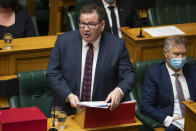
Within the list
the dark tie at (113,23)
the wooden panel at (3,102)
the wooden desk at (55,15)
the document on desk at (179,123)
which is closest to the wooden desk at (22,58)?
the wooden panel at (3,102)

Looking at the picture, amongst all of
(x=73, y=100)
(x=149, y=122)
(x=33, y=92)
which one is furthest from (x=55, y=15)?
(x=73, y=100)

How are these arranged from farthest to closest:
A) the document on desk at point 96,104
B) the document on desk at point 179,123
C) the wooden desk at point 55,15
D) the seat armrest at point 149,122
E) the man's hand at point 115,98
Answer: the wooden desk at point 55,15, the seat armrest at point 149,122, the document on desk at point 179,123, the man's hand at point 115,98, the document on desk at point 96,104

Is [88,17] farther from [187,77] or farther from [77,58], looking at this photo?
[187,77]

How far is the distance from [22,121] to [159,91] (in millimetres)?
1454

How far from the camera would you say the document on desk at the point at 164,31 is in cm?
465

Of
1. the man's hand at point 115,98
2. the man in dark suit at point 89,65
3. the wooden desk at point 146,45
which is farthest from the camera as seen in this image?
the wooden desk at point 146,45

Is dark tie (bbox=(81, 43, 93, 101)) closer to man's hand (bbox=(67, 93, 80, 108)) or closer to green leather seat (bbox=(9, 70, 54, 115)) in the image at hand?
man's hand (bbox=(67, 93, 80, 108))

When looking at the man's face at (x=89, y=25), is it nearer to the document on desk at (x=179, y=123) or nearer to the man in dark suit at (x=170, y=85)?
the man in dark suit at (x=170, y=85)

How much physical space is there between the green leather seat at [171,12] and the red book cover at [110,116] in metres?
2.73

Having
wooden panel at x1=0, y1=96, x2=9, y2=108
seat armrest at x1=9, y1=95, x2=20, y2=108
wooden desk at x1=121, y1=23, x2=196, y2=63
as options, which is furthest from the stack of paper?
wooden desk at x1=121, y1=23, x2=196, y2=63

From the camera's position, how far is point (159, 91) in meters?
3.90

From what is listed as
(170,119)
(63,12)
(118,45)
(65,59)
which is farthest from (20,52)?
(63,12)

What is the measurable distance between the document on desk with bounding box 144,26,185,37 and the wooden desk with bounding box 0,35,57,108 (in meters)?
1.09

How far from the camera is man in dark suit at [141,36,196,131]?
3.87m
